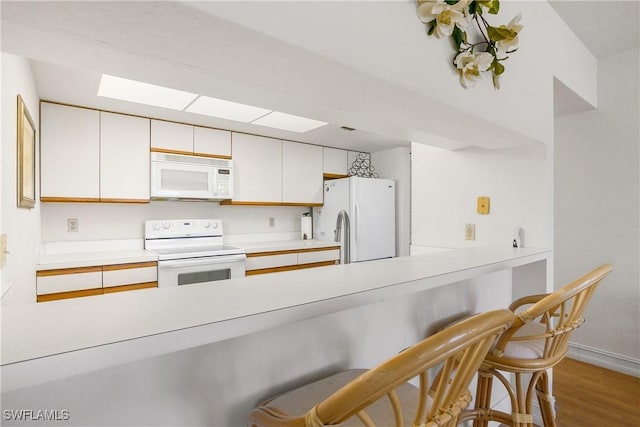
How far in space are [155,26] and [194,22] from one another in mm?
81

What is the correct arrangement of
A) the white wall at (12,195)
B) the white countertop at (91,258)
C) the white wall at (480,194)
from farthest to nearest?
the white countertop at (91,258) → the white wall at (480,194) → the white wall at (12,195)

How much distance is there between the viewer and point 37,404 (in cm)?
69

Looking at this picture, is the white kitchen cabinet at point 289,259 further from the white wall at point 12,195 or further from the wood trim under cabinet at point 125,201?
the white wall at point 12,195

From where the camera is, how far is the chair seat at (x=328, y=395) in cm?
79

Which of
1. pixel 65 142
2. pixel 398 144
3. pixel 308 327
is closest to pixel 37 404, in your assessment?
pixel 308 327

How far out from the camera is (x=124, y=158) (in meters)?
2.93

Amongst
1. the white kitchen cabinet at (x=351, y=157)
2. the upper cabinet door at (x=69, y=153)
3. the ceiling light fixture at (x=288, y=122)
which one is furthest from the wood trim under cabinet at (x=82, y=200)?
the white kitchen cabinet at (x=351, y=157)

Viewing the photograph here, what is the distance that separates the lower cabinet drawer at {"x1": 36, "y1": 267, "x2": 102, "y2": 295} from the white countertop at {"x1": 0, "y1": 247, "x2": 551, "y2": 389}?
1.97 meters

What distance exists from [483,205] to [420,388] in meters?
1.79

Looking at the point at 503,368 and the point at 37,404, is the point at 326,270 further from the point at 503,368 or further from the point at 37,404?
the point at 37,404

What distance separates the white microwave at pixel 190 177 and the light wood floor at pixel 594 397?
10.5 feet

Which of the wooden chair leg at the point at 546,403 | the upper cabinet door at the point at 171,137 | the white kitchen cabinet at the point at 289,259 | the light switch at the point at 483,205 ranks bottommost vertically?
the wooden chair leg at the point at 546,403

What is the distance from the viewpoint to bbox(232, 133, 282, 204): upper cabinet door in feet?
11.8

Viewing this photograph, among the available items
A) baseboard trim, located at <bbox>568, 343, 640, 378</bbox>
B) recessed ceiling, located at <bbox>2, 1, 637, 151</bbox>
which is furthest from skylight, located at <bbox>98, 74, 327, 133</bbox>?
baseboard trim, located at <bbox>568, 343, 640, 378</bbox>
